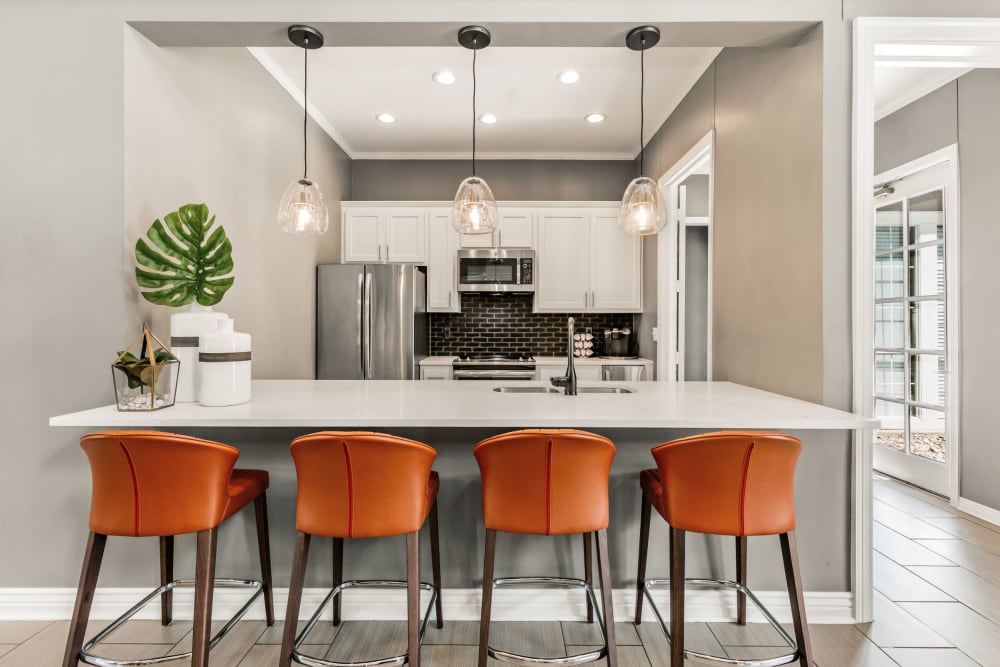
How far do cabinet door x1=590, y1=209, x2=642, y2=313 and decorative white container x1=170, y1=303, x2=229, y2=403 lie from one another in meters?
3.26

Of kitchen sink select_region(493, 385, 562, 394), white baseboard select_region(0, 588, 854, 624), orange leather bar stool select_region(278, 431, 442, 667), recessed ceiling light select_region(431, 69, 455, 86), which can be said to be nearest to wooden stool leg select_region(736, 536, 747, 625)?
white baseboard select_region(0, 588, 854, 624)

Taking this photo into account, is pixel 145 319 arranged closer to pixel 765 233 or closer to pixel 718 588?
pixel 718 588

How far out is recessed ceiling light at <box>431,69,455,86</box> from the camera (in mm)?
3324

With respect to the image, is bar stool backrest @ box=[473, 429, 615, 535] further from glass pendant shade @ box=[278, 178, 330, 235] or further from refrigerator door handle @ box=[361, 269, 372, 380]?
refrigerator door handle @ box=[361, 269, 372, 380]

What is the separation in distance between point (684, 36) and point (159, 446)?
252 cm

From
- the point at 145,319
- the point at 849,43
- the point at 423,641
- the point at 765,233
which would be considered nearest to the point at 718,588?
the point at 423,641

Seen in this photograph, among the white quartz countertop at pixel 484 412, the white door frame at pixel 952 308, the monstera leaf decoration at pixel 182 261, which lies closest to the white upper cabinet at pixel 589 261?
the white door frame at pixel 952 308

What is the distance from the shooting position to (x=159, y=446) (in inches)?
59.8

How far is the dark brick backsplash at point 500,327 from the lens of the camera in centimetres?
491

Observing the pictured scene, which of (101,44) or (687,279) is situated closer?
(101,44)

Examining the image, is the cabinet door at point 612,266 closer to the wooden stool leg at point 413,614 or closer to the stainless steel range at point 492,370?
the stainless steel range at point 492,370

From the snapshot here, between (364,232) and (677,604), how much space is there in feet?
12.9

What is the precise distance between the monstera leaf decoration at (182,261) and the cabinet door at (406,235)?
2.53m

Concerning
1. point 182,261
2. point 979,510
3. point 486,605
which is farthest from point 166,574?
point 979,510
